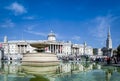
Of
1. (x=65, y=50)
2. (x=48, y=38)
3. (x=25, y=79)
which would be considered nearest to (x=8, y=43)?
(x=48, y=38)

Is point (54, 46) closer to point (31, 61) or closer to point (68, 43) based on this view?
point (68, 43)

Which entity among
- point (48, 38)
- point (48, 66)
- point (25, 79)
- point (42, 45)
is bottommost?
point (25, 79)

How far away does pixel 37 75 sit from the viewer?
28.9 feet

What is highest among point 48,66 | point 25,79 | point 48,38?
point 48,38

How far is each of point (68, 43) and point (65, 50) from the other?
648 cm

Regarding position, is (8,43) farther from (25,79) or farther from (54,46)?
(25,79)

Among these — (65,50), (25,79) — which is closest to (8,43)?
(65,50)

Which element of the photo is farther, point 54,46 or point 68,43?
point 68,43

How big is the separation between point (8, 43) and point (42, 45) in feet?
576

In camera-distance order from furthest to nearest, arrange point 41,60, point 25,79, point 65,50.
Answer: point 65,50 < point 25,79 < point 41,60

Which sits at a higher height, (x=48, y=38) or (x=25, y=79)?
(x=48, y=38)

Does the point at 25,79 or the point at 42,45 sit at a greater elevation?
the point at 42,45

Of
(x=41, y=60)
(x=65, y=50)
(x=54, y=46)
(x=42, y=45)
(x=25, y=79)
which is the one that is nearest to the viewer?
(x=41, y=60)

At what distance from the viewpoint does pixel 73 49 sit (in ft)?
643
